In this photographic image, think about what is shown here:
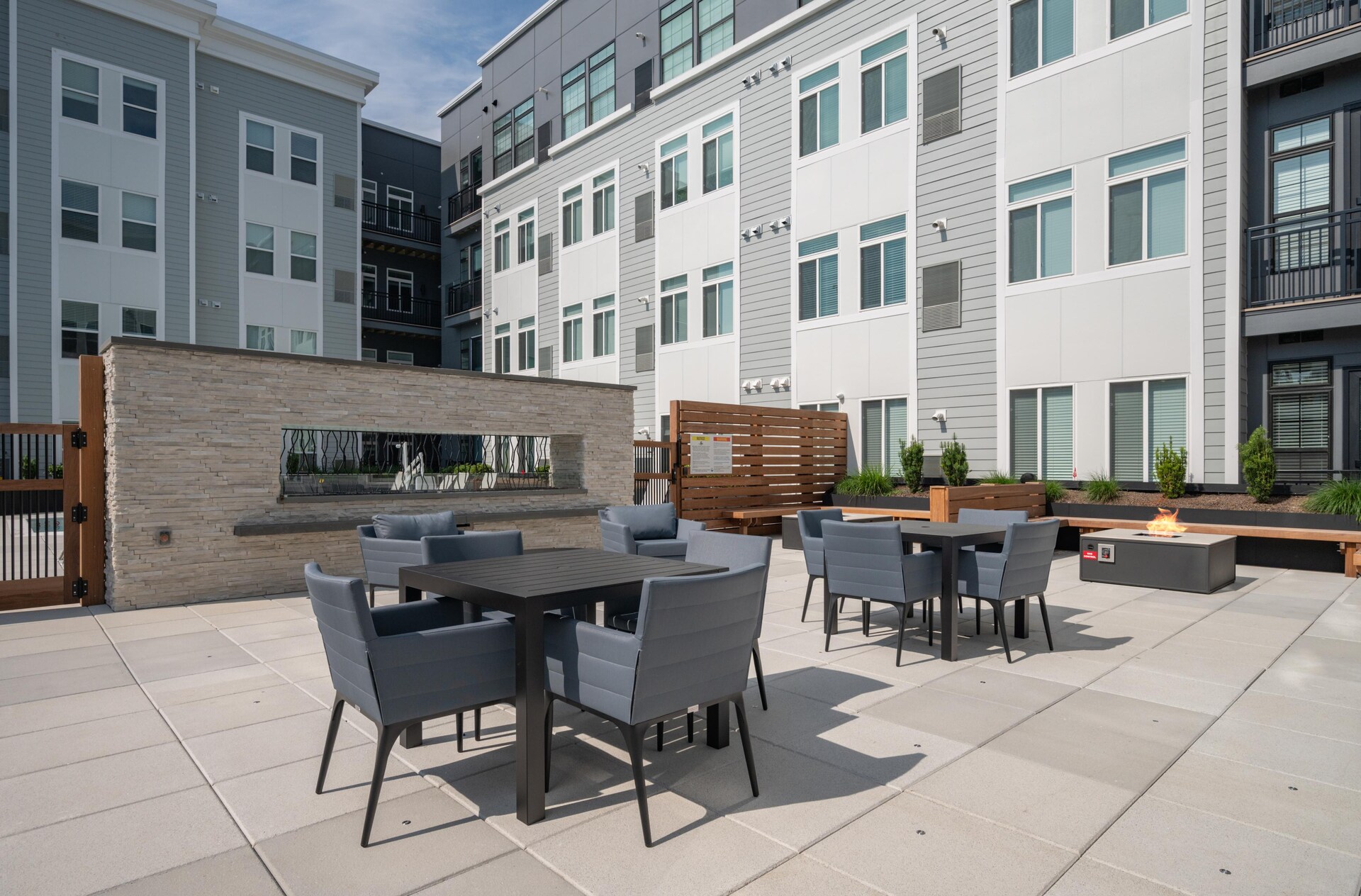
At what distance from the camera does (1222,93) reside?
10.4 metres

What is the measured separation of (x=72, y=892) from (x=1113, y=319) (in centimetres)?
1238

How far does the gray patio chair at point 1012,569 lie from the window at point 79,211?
64.6 ft

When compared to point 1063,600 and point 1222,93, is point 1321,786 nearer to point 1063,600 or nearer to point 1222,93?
point 1063,600

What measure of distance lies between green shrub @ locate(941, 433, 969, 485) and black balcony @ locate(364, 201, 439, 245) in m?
19.9

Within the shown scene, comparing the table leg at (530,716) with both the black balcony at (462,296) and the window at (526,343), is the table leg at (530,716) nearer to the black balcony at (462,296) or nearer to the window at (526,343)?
the window at (526,343)

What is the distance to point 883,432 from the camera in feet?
46.0

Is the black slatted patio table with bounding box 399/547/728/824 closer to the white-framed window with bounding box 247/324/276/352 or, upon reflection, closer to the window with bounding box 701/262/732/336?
the window with bounding box 701/262/732/336

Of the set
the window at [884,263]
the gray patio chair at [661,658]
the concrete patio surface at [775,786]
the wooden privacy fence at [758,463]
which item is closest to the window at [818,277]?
the window at [884,263]

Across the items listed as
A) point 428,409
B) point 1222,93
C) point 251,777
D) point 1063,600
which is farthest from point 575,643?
point 1222,93

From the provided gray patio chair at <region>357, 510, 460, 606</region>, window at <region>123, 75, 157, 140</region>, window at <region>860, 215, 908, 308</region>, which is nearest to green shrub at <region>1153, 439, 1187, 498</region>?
window at <region>860, 215, 908, 308</region>

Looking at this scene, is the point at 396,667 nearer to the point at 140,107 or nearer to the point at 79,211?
the point at 79,211

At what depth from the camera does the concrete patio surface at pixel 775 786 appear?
260 cm

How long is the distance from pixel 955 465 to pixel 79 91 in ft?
64.9

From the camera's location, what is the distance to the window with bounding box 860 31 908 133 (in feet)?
44.9
